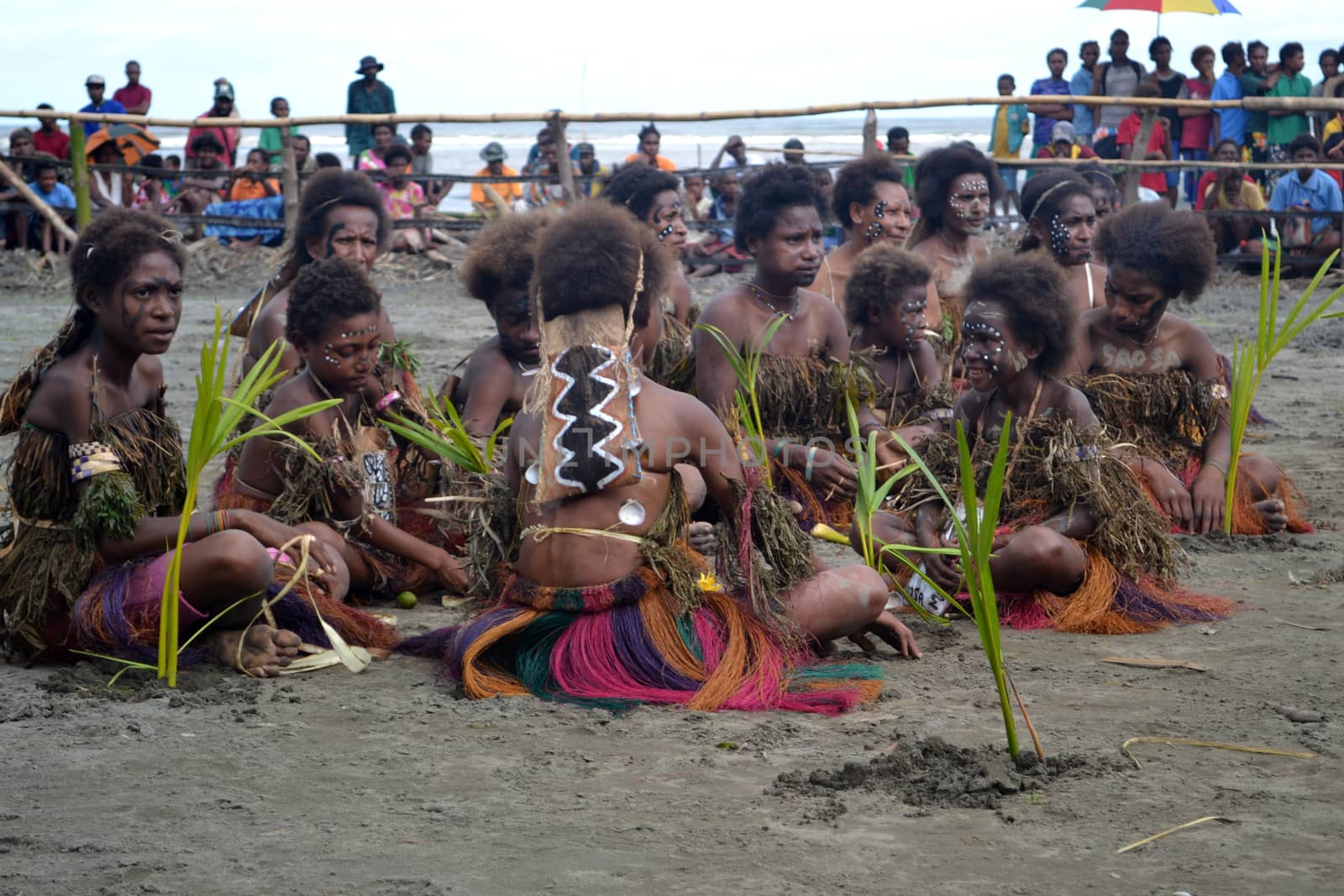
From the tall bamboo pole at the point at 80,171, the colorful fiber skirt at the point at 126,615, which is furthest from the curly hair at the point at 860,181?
the tall bamboo pole at the point at 80,171

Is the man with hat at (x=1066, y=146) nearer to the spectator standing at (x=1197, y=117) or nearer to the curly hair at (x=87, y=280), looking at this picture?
the spectator standing at (x=1197, y=117)

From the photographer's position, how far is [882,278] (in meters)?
5.99

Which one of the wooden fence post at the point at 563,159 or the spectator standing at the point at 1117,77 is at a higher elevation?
the spectator standing at the point at 1117,77

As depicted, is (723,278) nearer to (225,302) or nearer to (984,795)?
(225,302)

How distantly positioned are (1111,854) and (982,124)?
177 ft

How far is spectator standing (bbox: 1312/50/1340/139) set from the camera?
1343 centimetres

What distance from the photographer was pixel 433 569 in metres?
4.86

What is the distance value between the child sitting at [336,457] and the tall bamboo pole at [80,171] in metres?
9.01

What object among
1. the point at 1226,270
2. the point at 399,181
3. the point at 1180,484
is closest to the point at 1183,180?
the point at 1226,270

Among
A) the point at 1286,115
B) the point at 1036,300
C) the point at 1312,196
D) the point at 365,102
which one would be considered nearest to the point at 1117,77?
the point at 1286,115

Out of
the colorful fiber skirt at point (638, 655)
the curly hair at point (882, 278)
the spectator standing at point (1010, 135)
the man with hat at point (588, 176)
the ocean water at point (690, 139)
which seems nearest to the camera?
the colorful fiber skirt at point (638, 655)

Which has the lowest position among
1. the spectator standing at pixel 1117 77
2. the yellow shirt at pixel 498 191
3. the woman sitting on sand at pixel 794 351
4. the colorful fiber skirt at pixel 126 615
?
the colorful fiber skirt at pixel 126 615

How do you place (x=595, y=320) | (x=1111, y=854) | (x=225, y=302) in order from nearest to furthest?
(x=1111, y=854) < (x=595, y=320) < (x=225, y=302)

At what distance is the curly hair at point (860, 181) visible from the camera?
7.09 meters
